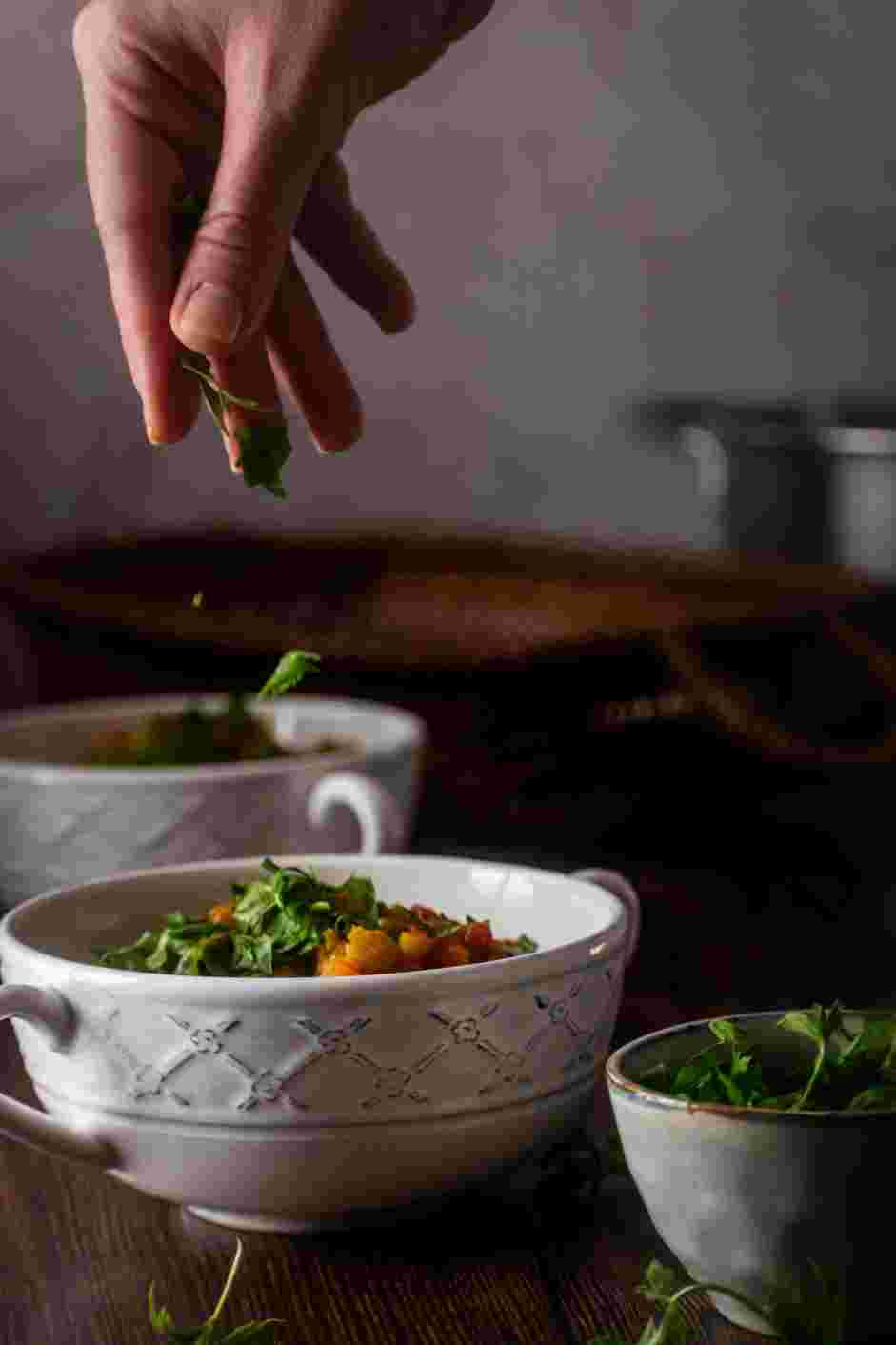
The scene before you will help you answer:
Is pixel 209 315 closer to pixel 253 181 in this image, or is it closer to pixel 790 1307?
pixel 253 181

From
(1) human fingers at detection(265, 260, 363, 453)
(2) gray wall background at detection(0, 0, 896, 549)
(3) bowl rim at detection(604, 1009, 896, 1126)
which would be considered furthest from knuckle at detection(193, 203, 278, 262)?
(2) gray wall background at detection(0, 0, 896, 549)

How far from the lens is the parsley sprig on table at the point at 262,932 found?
89 cm

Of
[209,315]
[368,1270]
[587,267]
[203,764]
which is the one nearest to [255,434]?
[209,315]

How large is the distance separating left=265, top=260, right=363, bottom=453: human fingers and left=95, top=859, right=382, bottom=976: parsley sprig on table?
0.99ft

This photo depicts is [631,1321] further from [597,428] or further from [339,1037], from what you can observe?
[597,428]

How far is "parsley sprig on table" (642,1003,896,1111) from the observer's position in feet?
2.42

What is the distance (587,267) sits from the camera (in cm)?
365

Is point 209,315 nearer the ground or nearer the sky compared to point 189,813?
nearer the sky

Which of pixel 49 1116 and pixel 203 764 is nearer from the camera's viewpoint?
pixel 49 1116

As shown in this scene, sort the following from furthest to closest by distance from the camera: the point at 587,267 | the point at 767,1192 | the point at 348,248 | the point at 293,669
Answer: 1. the point at 587,267
2. the point at 348,248
3. the point at 293,669
4. the point at 767,1192

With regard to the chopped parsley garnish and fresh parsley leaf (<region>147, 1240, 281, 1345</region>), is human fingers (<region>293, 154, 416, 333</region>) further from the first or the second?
fresh parsley leaf (<region>147, 1240, 281, 1345</region>)

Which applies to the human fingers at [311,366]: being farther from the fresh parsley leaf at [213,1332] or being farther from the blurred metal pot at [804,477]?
the blurred metal pot at [804,477]

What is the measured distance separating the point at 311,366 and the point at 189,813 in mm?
391

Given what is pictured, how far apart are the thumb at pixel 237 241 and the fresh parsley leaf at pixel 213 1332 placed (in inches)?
17.0
